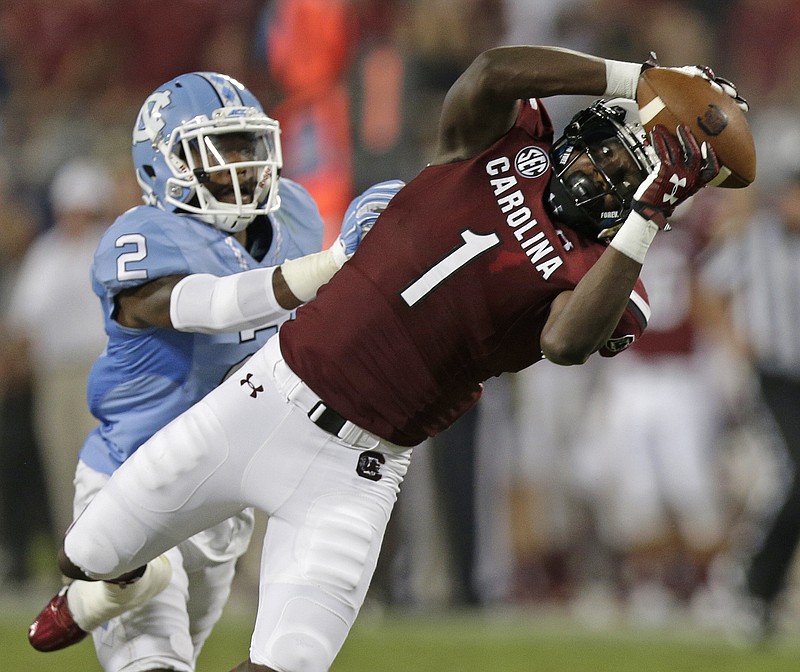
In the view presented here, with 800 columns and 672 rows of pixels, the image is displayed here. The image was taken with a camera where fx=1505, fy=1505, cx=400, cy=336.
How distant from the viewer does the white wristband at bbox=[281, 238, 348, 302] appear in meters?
3.45

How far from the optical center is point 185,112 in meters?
3.76

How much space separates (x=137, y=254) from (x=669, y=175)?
1280 millimetres

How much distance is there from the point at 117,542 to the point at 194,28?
22.6 feet

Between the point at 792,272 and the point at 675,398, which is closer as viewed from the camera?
the point at 792,272

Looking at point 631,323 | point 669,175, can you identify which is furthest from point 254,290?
point 669,175

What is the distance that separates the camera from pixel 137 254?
11.6 ft

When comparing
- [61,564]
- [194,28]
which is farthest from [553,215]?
[194,28]

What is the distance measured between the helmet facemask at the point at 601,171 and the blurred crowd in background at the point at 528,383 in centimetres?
338

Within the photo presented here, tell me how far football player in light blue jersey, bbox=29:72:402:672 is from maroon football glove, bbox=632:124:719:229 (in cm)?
72

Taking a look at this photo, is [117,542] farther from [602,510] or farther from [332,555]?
[602,510]

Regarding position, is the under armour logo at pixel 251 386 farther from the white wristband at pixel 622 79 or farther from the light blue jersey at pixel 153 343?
the white wristband at pixel 622 79

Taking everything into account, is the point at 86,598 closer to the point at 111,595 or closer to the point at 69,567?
the point at 111,595

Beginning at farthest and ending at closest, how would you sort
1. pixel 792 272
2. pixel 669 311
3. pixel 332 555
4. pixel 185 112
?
pixel 669 311 < pixel 792 272 < pixel 185 112 < pixel 332 555

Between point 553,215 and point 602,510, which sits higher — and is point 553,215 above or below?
above
